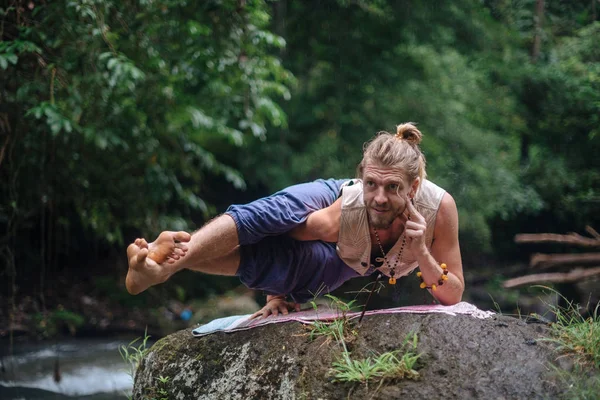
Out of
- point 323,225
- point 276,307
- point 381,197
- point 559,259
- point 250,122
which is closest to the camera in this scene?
point 381,197

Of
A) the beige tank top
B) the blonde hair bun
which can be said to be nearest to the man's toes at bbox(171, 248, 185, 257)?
the beige tank top

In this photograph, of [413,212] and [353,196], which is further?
[353,196]

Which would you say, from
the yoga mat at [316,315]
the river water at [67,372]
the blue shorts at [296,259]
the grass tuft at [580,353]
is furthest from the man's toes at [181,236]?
the river water at [67,372]

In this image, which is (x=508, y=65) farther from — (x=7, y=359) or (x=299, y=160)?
(x=7, y=359)

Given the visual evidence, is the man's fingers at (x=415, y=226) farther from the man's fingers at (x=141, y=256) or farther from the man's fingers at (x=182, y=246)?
the man's fingers at (x=141, y=256)

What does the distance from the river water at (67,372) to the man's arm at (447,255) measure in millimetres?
2674

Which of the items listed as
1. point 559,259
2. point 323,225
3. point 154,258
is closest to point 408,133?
point 323,225

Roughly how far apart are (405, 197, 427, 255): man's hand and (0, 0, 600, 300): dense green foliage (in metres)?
2.69

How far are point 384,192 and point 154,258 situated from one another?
104 cm

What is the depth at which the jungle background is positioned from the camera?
559 centimetres

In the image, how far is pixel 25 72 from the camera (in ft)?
18.1

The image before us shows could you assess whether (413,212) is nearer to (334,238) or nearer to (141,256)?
(334,238)

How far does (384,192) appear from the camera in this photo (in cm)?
292

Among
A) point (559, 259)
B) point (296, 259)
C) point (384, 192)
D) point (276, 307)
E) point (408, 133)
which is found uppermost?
point (408, 133)
